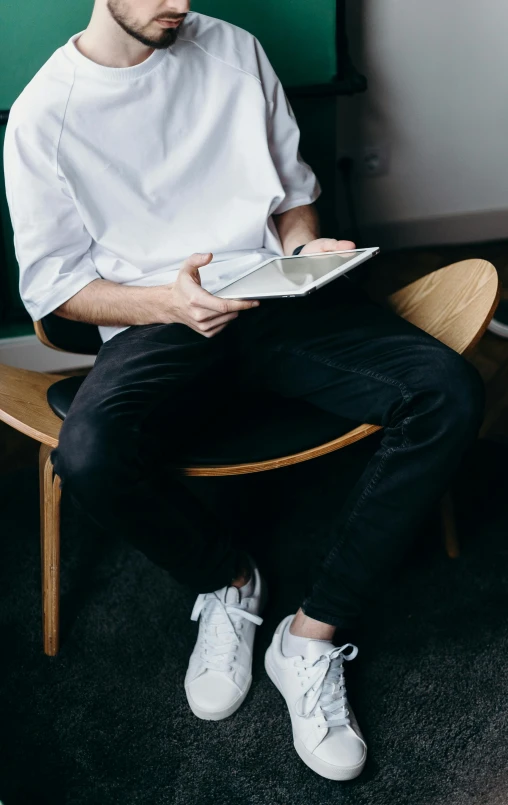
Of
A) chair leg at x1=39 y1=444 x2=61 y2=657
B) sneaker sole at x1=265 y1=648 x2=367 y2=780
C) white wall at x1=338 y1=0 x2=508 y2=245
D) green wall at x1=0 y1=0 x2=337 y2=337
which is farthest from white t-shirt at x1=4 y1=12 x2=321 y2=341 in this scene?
white wall at x1=338 y1=0 x2=508 y2=245

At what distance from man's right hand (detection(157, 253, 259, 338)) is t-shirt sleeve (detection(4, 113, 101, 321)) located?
0.67 ft

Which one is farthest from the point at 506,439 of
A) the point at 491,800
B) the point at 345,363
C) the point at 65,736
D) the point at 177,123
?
the point at 65,736

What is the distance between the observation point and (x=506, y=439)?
1.94m

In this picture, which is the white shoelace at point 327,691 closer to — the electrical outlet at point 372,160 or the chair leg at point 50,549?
the chair leg at point 50,549

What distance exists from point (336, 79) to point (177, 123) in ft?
2.43

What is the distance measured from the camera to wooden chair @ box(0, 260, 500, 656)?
126 centimetres

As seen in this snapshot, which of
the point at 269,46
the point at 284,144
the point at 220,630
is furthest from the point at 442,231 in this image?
the point at 220,630

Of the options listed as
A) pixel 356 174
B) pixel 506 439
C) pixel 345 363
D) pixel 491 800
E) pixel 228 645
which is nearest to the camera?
pixel 491 800

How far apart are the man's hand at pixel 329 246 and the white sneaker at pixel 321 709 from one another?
0.66m

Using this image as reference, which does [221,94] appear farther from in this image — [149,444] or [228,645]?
[228,645]

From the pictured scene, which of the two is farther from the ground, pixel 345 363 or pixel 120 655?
pixel 345 363

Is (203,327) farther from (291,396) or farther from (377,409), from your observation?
(377,409)

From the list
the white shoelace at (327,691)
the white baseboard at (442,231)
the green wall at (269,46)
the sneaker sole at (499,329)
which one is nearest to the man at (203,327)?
the white shoelace at (327,691)

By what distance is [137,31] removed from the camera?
1.36 m
